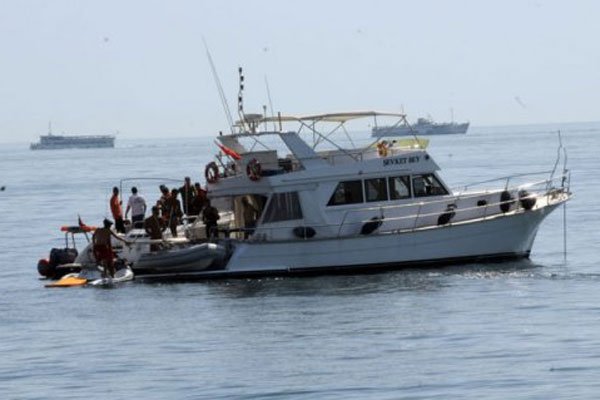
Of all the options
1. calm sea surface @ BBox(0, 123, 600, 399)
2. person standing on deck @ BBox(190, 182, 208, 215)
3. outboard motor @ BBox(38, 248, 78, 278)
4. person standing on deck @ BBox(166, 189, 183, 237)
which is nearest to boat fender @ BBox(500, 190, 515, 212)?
calm sea surface @ BBox(0, 123, 600, 399)

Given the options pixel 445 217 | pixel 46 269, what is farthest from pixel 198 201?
pixel 445 217

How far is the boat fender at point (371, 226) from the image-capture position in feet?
117

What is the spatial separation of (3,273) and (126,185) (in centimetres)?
6319

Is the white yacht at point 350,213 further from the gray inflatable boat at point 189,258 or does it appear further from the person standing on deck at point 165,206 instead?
the person standing on deck at point 165,206

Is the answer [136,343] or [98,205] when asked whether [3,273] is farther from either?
[98,205]

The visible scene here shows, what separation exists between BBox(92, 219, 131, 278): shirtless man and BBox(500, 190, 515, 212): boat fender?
926 cm

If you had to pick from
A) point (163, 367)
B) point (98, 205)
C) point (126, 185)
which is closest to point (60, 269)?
point (163, 367)

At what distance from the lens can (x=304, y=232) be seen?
35.8 metres

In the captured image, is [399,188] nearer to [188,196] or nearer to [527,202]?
[527,202]

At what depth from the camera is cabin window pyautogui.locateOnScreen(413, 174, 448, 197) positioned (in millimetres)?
36688

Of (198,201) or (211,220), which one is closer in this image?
(211,220)

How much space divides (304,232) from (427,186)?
133 inches

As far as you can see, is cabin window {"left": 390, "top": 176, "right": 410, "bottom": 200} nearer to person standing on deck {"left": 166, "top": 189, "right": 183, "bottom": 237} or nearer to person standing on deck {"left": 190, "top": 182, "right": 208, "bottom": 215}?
person standing on deck {"left": 190, "top": 182, "right": 208, "bottom": 215}

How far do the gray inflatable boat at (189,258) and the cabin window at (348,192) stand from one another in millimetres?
3041
